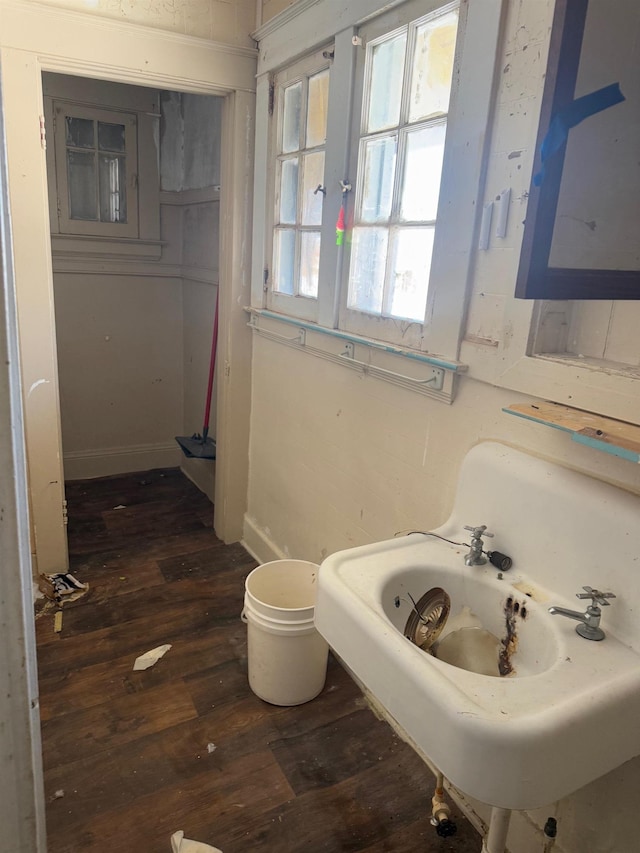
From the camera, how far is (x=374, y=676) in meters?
1.05

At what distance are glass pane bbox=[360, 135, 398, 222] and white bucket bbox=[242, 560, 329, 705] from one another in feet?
3.62

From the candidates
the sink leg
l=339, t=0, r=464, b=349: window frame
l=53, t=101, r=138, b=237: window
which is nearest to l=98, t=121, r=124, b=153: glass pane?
l=53, t=101, r=138, b=237: window

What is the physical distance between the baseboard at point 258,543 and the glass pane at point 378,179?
143 centimetres

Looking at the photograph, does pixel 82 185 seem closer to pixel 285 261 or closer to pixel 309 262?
pixel 285 261

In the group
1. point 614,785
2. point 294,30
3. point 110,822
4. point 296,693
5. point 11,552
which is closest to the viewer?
point 11,552

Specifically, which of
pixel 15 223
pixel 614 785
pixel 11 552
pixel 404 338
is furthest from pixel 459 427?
pixel 15 223

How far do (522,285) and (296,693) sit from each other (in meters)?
1.48

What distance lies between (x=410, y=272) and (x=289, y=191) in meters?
0.93

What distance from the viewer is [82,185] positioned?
10.7 ft

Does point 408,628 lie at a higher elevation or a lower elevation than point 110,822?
higher

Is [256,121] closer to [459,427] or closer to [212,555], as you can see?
[459,427]

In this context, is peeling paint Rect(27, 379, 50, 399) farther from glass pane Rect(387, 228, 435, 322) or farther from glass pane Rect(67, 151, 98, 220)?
glass pane Rect(387, 228, 435, 322)

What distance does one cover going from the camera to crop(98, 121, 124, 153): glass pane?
3.24 metres

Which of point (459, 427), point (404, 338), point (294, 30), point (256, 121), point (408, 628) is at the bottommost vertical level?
point (408, 628)
